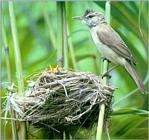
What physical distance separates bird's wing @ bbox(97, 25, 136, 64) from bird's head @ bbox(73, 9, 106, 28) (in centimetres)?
9

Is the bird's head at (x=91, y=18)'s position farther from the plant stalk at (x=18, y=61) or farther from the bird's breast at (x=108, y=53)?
the plant stalk at (x=18, y=61)

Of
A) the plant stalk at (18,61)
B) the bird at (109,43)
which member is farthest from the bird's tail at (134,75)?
the plant stalk at (18,61)

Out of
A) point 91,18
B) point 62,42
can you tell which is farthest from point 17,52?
point 91,18

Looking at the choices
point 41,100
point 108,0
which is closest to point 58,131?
point 41,100

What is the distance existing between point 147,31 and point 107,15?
963 mm

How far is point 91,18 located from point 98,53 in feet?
1.20

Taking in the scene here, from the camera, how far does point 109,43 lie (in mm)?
6016

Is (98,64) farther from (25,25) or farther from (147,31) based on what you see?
(25,25)

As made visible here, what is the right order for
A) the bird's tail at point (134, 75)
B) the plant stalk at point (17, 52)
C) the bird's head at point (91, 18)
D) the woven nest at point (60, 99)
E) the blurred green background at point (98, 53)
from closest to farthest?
the plant stalk at point (17, 52) → the woven nest at point (60, 99) → the blurred green background at point (98, 53) → the bird's tail at point (134, 75) → the bird's head at point (91, 18)

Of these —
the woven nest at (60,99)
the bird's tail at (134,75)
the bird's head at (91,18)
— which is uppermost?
the bird's head at (91,18)

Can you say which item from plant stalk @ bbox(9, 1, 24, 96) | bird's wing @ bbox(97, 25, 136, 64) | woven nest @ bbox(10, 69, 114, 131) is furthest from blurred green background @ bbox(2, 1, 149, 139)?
plant stalk @ bbox(9, 1, 24, 96)

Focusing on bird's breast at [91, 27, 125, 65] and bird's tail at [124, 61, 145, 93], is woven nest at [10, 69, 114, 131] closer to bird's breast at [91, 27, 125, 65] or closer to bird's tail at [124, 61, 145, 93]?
bird's tail at [124, 61, 145, 93]

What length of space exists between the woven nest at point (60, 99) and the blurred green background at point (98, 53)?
0.72 ft

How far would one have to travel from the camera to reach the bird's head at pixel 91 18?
598 cm
